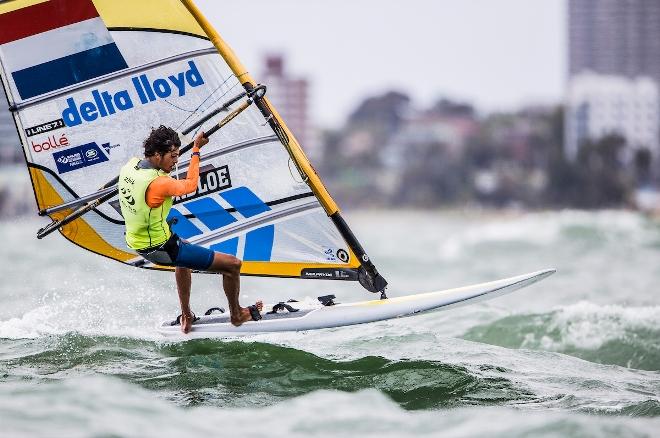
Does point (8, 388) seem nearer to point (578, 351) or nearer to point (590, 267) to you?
point (578, 351)

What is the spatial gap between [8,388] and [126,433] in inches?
43.9

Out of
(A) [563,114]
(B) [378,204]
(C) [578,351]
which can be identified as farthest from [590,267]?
(A) [563,114]

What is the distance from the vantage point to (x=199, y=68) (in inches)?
262

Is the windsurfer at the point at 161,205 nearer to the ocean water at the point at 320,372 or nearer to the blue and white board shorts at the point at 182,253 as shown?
the blue and white board shorts at the point at 182,253

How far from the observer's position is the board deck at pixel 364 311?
6598 millimetres

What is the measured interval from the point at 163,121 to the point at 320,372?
1.95 metres

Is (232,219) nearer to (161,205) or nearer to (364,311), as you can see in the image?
(161,205)

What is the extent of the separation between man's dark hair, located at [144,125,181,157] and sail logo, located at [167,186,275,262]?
877 millimetres

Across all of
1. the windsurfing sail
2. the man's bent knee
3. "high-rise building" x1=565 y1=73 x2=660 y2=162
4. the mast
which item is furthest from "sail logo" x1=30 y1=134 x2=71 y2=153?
"high-rise building" x1=565 y1=73 x2=660 y2=162

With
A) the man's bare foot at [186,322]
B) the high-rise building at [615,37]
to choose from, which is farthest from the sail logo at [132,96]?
the high-rise building at [615,37]

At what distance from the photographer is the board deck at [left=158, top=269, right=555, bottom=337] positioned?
260 inches

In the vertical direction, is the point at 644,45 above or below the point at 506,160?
above

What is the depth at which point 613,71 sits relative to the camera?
172875 mm

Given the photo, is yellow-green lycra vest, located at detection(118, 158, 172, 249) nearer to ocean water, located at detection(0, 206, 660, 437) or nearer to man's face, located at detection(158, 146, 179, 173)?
man's face, located at detection(158, 146, 179, 173)
